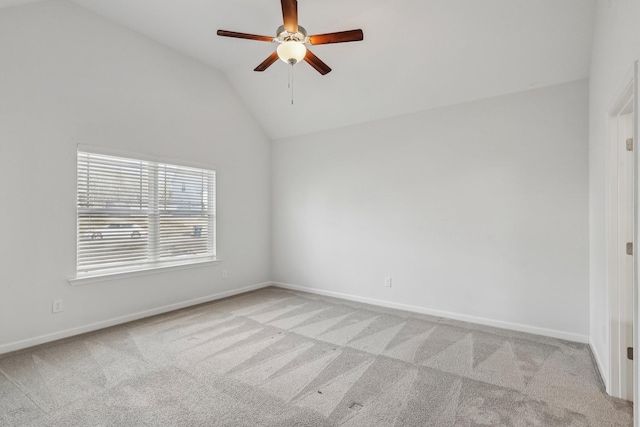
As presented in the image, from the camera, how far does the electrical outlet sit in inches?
118

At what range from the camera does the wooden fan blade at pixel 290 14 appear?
2236 mm

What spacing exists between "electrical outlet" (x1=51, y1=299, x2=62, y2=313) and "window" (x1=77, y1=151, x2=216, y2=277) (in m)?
A: 0.29

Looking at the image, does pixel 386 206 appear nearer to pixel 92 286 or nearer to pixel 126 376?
pixel 126 376

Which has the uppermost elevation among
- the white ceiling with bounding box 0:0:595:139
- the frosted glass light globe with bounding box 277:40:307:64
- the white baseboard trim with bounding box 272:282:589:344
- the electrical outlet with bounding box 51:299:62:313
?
the white ceiling with bounding box 0:0:595:139

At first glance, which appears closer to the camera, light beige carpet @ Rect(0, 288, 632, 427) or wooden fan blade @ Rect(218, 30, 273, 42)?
light beige carpet @ Rect(0, 288, 632, 427)

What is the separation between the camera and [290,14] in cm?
231

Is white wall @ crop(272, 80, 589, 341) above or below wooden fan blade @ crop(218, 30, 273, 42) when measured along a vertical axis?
below

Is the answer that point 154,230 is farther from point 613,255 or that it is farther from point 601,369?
point 601,369

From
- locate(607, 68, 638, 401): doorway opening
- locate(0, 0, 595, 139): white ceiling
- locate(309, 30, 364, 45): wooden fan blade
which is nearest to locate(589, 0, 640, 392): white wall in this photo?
locate(607, 68, 638, 401): doorway opening

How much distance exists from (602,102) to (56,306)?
512 cm

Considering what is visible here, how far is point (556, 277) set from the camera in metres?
3.11

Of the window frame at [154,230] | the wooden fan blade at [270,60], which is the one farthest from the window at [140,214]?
the wooden fan blade at [270,60]

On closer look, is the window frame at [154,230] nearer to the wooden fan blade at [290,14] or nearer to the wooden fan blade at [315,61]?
the wooden fan blade at [315,61]

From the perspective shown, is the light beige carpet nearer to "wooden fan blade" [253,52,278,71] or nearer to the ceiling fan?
the ceiling fan
